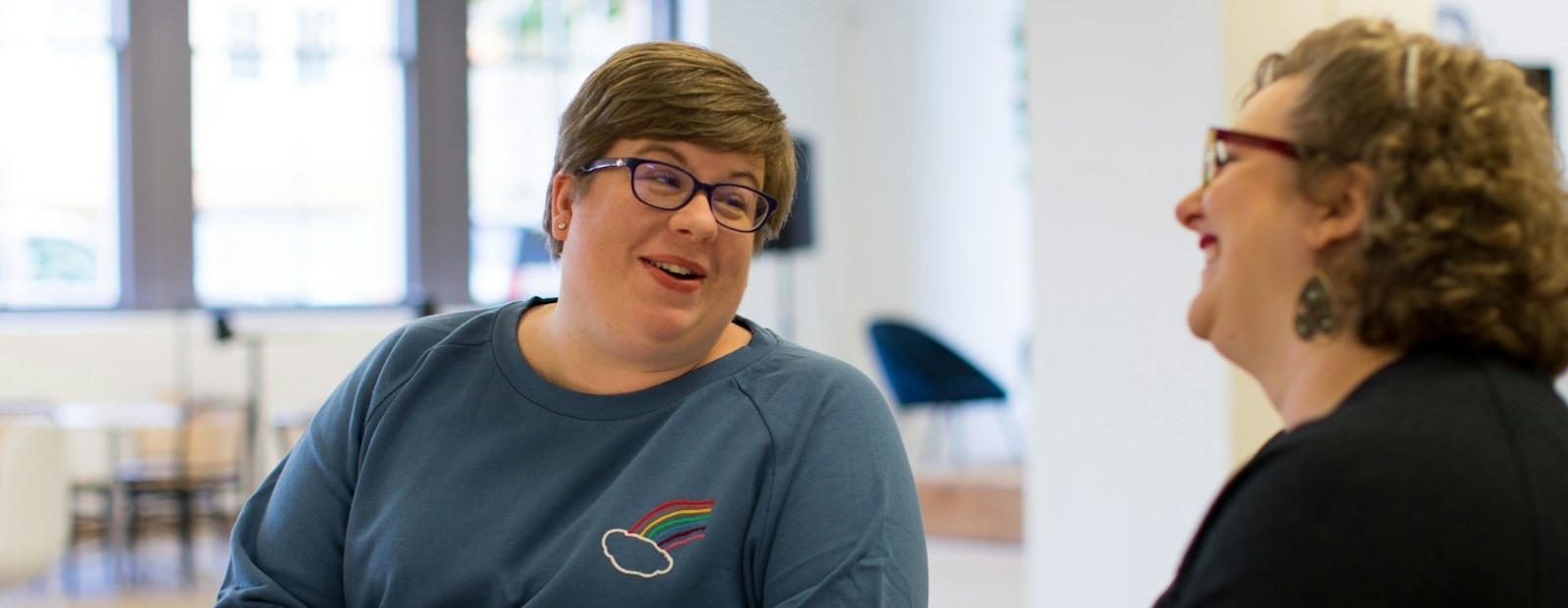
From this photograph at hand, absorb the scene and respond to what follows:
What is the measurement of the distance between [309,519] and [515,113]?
25.3 ft

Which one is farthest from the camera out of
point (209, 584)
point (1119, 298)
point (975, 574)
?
point (209, 584)

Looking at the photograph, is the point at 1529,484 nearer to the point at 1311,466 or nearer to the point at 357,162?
Answer: the point at 1311,466

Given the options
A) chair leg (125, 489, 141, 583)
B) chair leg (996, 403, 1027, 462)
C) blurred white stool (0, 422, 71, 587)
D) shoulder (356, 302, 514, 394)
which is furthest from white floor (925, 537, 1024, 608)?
shoulder (356, 302, 514, 394)

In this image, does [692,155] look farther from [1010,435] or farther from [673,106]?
[1010,435]

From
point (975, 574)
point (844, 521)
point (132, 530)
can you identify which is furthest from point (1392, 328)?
point (132, 530)

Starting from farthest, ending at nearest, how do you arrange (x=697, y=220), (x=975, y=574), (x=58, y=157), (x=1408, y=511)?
(x=58, y=157)
(x=975, y=574)
(x=697, y=220)
(x=1408, y=511)

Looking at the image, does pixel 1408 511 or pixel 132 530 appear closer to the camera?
pixel 1408 511

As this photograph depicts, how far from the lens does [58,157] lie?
8086 millimetres

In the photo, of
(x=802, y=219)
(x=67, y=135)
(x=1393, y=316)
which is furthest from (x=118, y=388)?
(x=1393, y=316)

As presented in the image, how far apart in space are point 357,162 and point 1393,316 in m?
8.42

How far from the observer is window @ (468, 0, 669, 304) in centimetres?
901

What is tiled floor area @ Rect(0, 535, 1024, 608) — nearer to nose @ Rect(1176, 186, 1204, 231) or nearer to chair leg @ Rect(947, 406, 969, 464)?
chair leg @ Rect(947, 406, 969, 464)

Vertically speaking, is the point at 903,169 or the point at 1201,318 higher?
the point at 903,169

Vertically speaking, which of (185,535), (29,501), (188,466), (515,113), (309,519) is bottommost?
(185,535)
